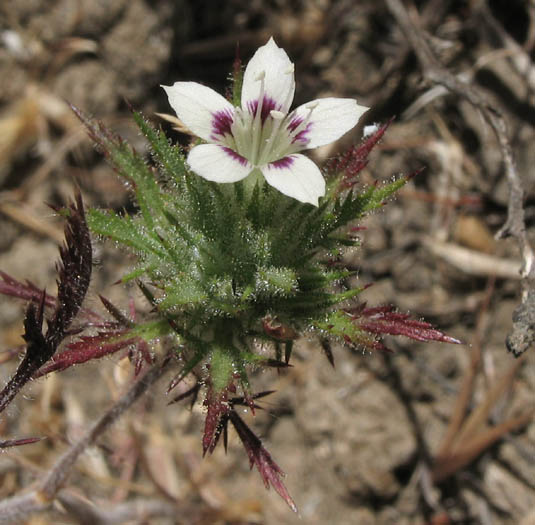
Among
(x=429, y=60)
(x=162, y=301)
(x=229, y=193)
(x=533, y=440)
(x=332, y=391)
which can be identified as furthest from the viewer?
(x=332, y=391)

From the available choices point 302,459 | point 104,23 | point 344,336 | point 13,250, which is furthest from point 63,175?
point 344,336

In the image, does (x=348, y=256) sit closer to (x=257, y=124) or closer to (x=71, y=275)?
(x=257, y=124)

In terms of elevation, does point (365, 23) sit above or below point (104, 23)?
above

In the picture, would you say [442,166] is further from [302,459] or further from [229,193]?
[229,193]

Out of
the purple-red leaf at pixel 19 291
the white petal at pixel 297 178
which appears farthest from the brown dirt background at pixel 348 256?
the white petal at pixel 297 178

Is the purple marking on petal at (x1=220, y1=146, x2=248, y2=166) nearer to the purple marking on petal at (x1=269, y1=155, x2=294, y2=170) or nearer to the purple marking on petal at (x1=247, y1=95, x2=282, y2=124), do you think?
the purple marking on petal at (x1=269, y1=155, x2=294, y2=170)

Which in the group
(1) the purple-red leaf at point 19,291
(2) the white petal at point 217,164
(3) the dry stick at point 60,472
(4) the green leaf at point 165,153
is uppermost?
(2) the white petal at point 217,164

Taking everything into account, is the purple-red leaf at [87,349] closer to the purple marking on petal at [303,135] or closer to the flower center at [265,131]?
the flower center at [265,131]

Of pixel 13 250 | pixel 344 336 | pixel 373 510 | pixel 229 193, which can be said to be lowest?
pixel 373 510
